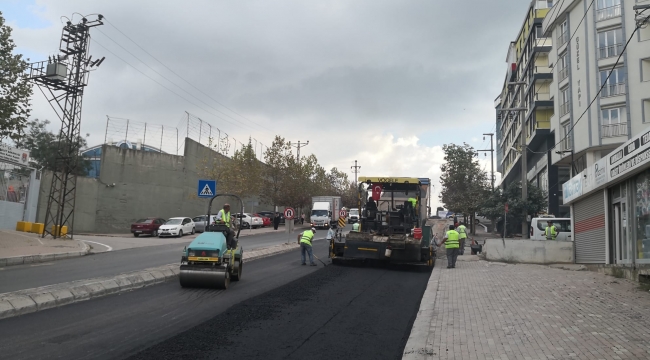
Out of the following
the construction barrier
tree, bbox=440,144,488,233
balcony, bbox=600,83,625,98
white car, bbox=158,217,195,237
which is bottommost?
the construction barrier

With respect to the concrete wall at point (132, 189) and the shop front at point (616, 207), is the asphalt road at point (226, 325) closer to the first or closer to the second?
the shop front at point (616, 207)

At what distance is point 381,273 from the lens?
48.1ft

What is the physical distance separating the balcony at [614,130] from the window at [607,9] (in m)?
6.77

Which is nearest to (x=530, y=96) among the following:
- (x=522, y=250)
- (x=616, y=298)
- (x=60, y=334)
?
(x=522, y=250)

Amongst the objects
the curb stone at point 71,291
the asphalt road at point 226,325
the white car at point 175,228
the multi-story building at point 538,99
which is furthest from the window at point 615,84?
the white car at point 175,228

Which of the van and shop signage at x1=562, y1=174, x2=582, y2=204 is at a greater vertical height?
shop signage at x1=562, y1=174, x2=582, y2=204

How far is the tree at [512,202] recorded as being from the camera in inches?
1315

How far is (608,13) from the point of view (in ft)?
99.6

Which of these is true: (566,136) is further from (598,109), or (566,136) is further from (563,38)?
(563,38)

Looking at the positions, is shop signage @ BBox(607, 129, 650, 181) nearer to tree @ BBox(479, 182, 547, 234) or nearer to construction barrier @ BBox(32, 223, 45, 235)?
tree @ BBox(479, 182, 547, 234)

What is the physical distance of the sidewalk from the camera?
16250 mm

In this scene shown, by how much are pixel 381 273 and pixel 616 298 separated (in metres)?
6.58

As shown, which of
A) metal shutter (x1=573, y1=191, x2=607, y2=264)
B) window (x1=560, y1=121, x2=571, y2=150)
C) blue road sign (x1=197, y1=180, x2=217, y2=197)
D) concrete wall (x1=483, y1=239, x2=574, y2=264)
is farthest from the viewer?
window (x1=560, y1=121, x2=571, y2=150)

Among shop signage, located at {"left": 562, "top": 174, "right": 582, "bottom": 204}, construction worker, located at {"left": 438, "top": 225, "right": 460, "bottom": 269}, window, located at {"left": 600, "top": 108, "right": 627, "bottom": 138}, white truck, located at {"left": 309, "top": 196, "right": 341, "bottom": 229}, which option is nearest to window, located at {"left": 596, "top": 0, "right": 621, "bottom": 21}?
window, located at {"left": 600, "top": 108, "right": 627, "bottom": 138}
